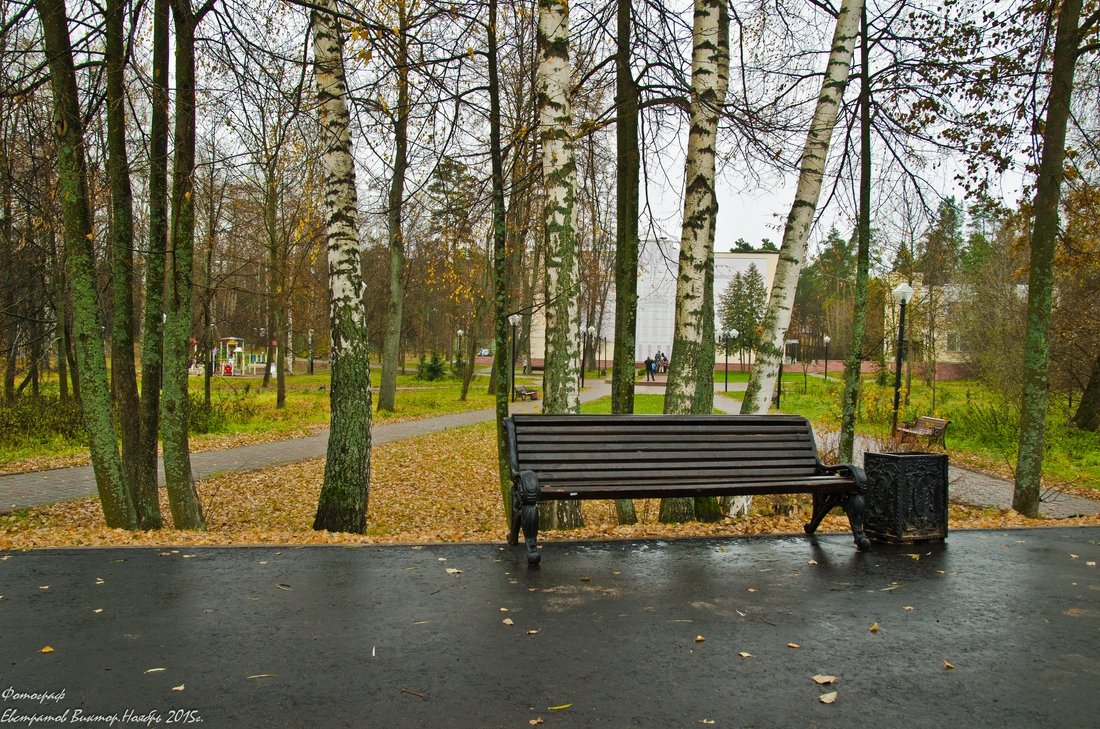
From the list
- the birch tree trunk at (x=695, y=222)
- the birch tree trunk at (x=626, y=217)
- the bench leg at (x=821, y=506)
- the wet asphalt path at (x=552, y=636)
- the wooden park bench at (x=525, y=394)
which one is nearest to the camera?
the wet asphalt path at (x=552, y=636)

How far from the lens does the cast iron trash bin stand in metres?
5.34

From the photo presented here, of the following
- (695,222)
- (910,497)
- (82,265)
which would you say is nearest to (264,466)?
(82,265)

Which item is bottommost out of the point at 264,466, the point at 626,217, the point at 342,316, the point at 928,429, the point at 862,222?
the point at 264,466

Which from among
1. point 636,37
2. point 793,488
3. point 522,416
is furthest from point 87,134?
point 793,488

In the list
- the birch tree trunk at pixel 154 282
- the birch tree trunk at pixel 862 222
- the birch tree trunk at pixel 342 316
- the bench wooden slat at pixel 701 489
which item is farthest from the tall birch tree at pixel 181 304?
the birch tree trunk at pixel 862 222

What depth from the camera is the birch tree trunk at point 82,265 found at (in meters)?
6.18

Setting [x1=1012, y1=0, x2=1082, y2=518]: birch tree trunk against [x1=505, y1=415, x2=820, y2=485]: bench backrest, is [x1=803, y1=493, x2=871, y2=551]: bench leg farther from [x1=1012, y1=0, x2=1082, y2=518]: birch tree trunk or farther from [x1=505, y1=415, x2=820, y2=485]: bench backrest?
[x1=1012, y1=0, x2=1082, y2=518]: birch tree trunk

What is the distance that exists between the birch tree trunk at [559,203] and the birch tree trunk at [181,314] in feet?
10.8

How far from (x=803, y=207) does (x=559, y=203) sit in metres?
2.85

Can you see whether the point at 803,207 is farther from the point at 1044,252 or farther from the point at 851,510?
the point at 851,510

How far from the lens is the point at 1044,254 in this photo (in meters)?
7.72

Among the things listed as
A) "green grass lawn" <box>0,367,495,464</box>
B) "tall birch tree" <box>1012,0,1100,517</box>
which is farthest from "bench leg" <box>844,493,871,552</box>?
"green grass lawn" <box>0,367,495,464</box>

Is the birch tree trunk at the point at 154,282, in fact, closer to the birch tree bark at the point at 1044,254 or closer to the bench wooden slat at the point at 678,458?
the bench wooden slat at the point at 678,458

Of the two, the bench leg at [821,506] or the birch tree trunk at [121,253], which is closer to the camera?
the bench leg at [821,506]
